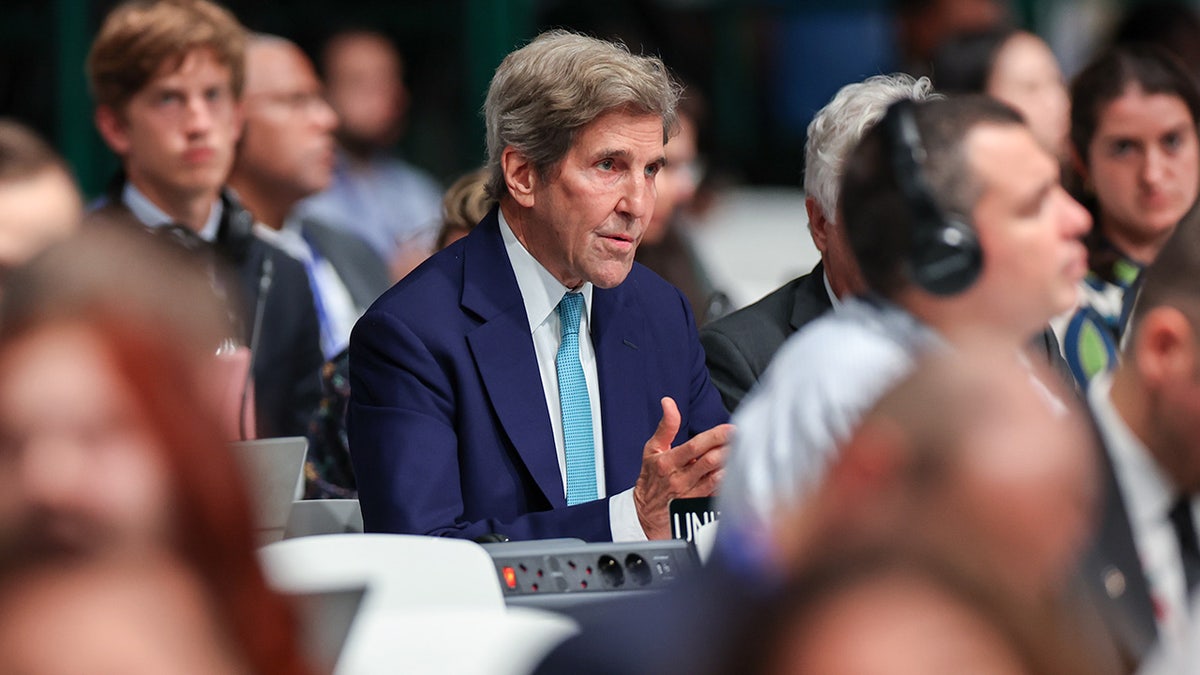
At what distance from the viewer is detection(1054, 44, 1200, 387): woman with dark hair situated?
436 cm

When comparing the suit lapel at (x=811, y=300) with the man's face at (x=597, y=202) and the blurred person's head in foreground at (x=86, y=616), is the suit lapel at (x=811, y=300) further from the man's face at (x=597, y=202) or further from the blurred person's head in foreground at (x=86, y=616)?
the blurred person's head in foreground at (x=86, y=616)

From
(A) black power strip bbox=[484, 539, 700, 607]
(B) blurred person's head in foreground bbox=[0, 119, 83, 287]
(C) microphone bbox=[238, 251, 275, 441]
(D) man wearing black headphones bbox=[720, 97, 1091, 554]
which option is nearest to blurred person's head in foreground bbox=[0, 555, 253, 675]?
(D) man wearing black headphones bbox=[720, 97, 1091, 554]

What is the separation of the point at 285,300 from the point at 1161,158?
2.28 m

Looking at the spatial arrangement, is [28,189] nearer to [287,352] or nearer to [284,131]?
[287,352]

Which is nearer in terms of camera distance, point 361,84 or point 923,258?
point 923,258

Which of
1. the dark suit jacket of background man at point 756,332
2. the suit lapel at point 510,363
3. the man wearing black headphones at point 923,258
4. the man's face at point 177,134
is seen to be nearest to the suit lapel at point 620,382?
the suit lapel at point 510,363

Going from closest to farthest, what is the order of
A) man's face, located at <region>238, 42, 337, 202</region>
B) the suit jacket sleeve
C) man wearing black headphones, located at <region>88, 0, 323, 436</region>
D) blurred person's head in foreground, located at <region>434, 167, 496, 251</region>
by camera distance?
blurred person's head in foreground, located at <region>434, 167, 496, 251</region> → the suit jacket sleeve → man wearing black headphones, located at <region>88, 0, 323, 436</region> → man's face, located at <region>238, 42, 337, 202</region>

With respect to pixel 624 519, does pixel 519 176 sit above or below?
above

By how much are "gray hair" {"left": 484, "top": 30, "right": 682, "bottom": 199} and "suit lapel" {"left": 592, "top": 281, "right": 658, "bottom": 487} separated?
1.03 feet

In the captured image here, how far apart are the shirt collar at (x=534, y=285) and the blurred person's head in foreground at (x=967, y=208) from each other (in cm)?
113

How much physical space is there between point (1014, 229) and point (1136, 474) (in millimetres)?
348

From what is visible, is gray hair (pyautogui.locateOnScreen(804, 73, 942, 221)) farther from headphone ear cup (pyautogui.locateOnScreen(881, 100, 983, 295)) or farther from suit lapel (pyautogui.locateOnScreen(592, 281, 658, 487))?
headphone ear cup (pyautogui.locateOnScreen(881, 100, 983, 295))

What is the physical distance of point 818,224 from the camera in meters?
3.47

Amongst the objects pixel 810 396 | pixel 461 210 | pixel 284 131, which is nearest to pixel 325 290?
pixel 284 131
